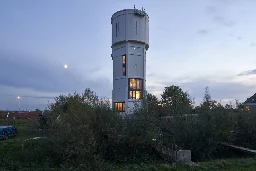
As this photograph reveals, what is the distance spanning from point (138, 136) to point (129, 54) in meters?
33.2

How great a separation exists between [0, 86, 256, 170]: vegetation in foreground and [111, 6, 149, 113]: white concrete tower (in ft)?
95.7

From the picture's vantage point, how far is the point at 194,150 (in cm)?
1544

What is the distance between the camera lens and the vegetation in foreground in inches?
501

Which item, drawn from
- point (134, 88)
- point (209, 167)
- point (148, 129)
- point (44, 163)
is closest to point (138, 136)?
point (148, 129)

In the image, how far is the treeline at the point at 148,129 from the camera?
13.6 meters

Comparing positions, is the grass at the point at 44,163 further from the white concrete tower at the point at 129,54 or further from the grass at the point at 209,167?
the white concrete tower at the point at 129,54

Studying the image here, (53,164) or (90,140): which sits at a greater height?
(90,140)

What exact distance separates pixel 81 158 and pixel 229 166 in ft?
20.9

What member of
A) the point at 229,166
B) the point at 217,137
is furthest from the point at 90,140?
the point at 217,137

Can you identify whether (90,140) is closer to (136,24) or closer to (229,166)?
(229,166)

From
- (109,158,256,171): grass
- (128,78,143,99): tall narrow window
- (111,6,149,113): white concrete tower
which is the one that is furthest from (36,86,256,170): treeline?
(128,78,143,99): tall narrow window

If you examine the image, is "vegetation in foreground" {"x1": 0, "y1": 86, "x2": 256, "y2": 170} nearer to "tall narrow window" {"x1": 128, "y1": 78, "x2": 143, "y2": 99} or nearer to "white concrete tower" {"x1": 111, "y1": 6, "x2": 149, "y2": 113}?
"white concrete tower" {"x1": 111, "y1": 6, "x2": 149, "y2": 113}

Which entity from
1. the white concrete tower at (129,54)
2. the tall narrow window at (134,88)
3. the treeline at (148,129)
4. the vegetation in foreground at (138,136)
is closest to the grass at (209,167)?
the vegetation in foreground at (138,136)

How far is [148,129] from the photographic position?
49.3 ft
